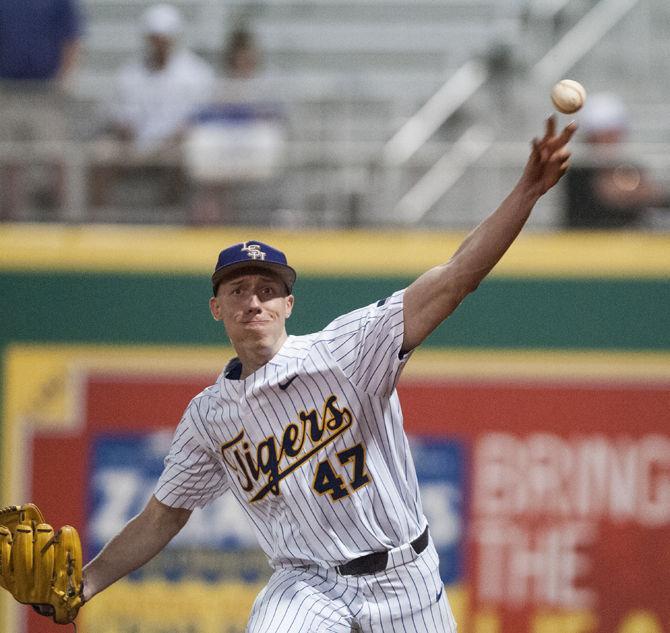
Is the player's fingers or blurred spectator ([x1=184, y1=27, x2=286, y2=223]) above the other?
blurred spectator ([x1=184, y1=27, x2=286, y2=223])

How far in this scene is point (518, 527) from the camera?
7.03 metres

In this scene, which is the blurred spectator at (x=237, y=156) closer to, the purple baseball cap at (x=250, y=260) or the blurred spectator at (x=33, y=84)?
the blurred spectator at (x=33, y=84)

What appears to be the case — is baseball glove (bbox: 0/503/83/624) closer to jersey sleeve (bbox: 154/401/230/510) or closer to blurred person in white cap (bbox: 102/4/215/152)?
jersey sleeve (bbox: 154/401/230/510)

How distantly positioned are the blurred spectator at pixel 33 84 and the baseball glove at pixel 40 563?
343 centimetres

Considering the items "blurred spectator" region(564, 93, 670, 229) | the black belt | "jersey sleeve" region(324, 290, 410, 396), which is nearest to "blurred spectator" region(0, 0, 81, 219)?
"blurred spectator" region(564, 93, 670, 229)

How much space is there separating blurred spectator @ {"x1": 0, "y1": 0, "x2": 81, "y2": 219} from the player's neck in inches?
144

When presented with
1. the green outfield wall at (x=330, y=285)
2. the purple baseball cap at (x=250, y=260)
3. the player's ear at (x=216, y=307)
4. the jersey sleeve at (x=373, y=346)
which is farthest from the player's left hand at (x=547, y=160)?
the green outfield wall at (x=330, y=285)

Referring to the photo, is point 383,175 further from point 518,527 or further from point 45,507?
point 45,507

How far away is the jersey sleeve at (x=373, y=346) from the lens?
12.1 feet

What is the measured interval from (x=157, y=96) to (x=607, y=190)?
2520 mm

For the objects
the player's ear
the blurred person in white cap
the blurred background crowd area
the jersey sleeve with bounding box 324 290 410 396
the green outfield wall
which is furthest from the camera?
the blurred person in white cap

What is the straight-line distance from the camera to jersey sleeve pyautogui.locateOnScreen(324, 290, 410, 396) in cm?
370

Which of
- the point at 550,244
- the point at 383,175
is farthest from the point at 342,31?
the point at 550,244

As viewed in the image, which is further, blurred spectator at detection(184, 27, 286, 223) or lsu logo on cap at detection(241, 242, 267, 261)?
blurred spectator at detection(184, 27, 286, 223)
